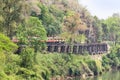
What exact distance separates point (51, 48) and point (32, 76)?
25011 millimetres

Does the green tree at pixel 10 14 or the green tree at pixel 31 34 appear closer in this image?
the green tree at pixel 10 14

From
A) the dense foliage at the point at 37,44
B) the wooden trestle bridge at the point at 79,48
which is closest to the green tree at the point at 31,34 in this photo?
the dense foliage at the point at 37,44

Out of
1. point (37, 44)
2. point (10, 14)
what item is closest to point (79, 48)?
point (37, 44)

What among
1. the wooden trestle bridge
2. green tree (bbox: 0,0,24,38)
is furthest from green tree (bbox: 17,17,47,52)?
the wooden trestle bridge

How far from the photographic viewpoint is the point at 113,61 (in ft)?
298

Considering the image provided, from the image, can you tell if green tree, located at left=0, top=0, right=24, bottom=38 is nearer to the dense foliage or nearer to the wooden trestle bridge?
the dense foliage

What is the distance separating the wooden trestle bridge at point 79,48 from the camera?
2882 inches

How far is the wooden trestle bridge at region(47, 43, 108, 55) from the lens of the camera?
2882 inches

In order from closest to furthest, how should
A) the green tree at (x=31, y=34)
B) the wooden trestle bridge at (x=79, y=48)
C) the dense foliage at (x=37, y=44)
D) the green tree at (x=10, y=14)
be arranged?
Answer: 1. the dense foliage at (x=37, y=44)
2. the green tree at (x=10, y=14)
3. the green tree at (x=31, y=34)
4. the wooden trestle bridge at (x=79, y=48)

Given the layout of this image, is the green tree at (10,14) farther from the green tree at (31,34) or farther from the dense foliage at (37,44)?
the green tree at (31,34)

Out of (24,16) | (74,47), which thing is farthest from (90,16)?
(24,16)

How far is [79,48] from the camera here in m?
83.9

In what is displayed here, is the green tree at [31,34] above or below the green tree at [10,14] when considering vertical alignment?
below

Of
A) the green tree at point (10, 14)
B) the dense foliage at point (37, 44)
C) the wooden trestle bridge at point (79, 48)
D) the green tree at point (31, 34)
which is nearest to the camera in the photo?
the dense foliage at point (37, 44)
